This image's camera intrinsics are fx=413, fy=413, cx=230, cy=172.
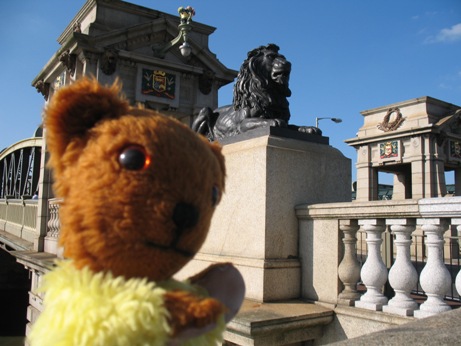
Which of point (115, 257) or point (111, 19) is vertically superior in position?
point (111, 19)

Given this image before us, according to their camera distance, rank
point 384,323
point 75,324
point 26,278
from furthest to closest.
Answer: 1. point 26,278
2. point 384,323
3. point 75,324

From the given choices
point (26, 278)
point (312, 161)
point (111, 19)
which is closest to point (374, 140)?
point (111, 19)

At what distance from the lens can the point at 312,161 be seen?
4449 millimetres

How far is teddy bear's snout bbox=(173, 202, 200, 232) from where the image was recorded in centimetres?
131

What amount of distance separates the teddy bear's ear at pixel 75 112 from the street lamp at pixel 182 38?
12.3m

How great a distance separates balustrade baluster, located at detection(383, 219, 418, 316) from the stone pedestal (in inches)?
40.0

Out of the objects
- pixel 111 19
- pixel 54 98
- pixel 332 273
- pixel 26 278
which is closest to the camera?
pixel 54 98

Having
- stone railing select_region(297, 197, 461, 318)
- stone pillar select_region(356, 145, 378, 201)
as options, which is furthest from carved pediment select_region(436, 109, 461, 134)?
stone railing select_region(297, 197, 461, 318)

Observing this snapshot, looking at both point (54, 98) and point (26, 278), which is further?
point (26, 278)

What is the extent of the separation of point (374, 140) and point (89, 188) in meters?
20.3

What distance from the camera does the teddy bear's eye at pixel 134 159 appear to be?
1296 mm

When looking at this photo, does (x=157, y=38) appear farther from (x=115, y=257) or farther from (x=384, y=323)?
(x=115, y=257)

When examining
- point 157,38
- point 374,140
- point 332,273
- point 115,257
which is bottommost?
point 332,273

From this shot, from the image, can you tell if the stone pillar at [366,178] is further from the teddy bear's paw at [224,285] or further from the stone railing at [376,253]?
the teddy bear's paw at [224,285]
